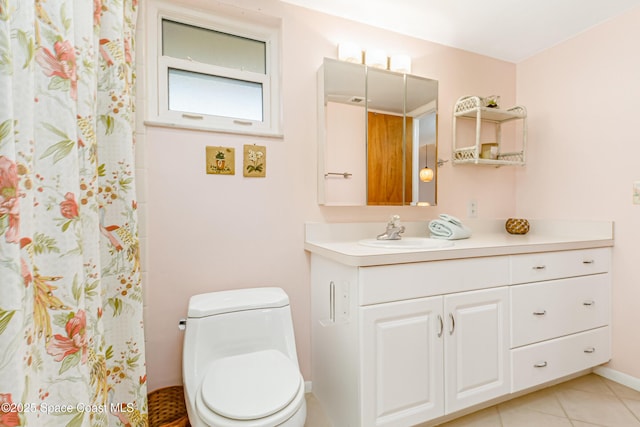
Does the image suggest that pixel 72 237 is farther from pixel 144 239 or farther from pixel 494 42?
pixel 494 42

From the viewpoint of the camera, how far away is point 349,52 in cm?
178

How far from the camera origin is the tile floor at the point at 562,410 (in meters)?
1.49

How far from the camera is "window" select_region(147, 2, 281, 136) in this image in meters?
1.51

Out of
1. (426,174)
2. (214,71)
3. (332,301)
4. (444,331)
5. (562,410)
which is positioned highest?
(214,71)

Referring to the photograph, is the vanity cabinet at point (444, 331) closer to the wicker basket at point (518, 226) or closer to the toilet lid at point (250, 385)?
the toilet lid at point (250, 385)

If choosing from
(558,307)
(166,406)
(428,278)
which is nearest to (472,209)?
(558,307)

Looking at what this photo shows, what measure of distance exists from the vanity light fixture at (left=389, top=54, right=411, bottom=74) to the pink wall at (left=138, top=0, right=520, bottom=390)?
3.2 inches

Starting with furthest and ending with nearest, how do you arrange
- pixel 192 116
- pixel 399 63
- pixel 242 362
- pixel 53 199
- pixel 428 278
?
pixel 399 63 < pixel 192 116 < pixel 428 278 < pixel 242 362 < pixel 53 199

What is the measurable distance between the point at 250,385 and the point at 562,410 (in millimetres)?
1628

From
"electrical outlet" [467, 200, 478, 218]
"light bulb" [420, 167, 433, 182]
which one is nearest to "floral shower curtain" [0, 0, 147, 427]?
"light bulb" [420, 167, 433, 182]

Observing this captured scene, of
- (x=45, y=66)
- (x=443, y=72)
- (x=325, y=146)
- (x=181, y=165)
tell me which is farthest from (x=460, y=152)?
(x=45, y=66)

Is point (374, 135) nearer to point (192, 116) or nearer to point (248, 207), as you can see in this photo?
point (248, 207)

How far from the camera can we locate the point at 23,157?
533 mm

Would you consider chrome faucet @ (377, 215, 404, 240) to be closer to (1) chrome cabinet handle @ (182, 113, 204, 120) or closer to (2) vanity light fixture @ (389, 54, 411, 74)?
(2) vanity light fixture @ (389, 54, 411, 74)
